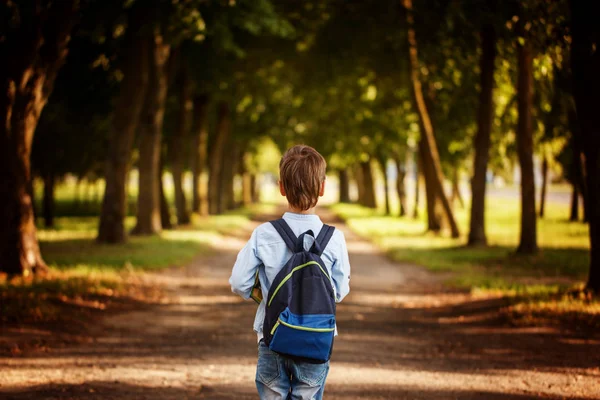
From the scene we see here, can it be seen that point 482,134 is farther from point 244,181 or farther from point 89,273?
point 244,181

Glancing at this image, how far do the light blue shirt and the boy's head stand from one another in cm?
9

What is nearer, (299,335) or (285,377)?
(299,335)

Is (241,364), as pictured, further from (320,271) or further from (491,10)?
(491,10)

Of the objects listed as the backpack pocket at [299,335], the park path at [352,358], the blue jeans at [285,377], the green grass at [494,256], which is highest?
the backpack pocket at [299,335]

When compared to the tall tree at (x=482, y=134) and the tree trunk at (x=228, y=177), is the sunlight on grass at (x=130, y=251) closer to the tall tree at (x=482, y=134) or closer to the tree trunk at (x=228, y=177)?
the tall tree at (x=482, y=134)

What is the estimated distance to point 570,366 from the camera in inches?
282

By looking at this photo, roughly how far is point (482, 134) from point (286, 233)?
1715 cm

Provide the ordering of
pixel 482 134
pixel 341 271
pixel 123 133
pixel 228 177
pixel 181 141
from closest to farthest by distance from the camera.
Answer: pixel 341 271 < pixel 123 133 < pixel 482 134 < pixel 181 141 < pixel 228 177

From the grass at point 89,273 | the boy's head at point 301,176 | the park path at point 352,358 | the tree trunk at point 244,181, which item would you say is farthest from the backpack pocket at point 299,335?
the tree trunk at point 244,181

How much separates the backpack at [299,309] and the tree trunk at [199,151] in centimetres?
2802

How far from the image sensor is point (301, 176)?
3.58 m

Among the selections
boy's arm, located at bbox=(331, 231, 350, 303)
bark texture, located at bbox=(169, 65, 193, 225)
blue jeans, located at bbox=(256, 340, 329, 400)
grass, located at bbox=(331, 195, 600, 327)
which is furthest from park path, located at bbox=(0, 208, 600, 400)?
bark texture, located at bbox=(169, 65, 193, 225)

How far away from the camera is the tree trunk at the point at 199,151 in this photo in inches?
1226

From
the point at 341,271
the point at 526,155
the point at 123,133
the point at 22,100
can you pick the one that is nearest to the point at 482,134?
the point at 526,155
